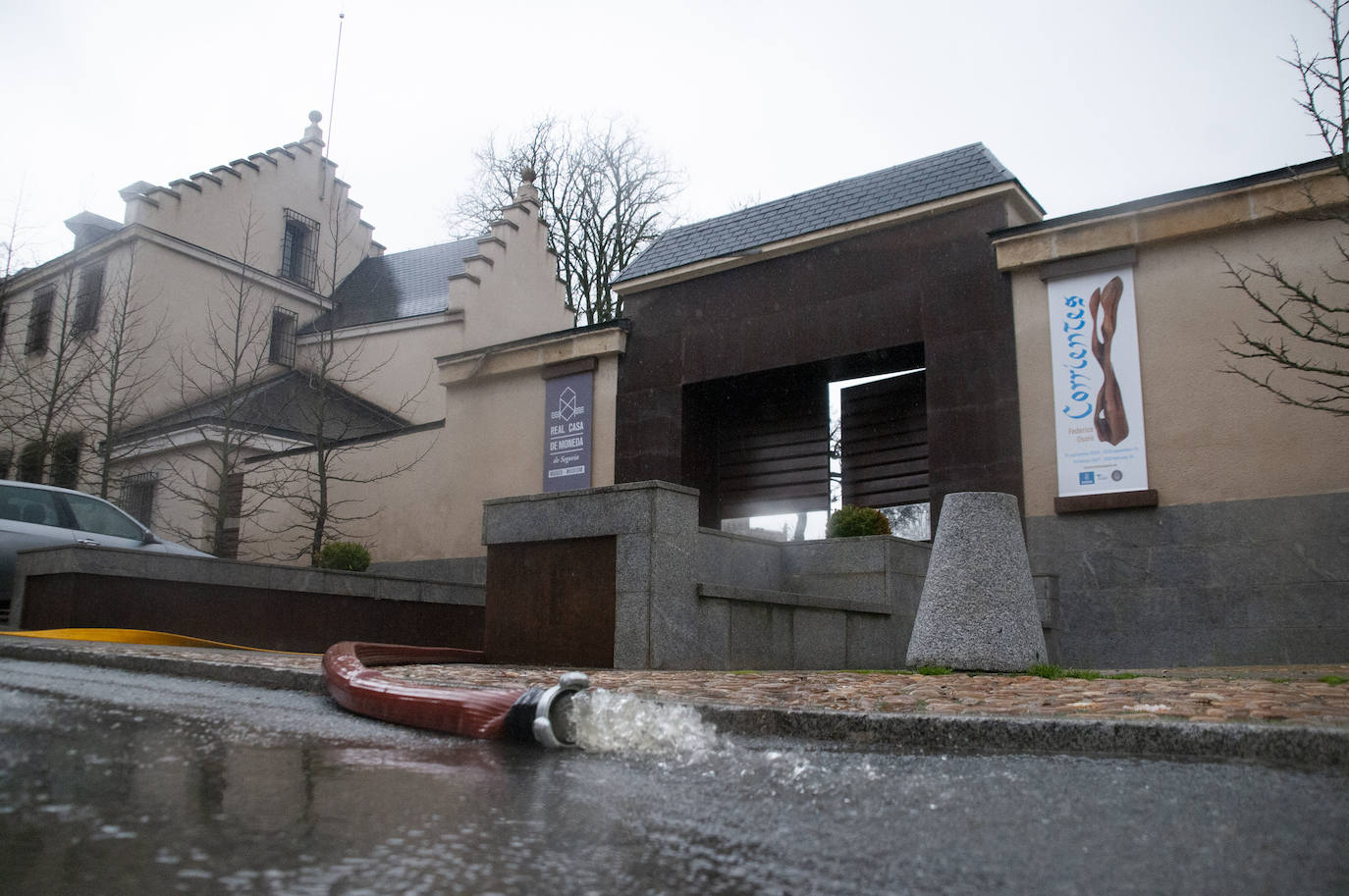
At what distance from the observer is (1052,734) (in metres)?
4.43

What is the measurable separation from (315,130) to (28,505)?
22.5m

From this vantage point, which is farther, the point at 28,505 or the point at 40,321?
the point at 40,321

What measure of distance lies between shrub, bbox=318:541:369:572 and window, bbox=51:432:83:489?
968 cm

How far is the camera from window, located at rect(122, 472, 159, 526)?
27125 mm

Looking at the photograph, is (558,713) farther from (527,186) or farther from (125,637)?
(527,186)

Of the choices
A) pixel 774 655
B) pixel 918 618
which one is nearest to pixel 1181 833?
pixel 918 618

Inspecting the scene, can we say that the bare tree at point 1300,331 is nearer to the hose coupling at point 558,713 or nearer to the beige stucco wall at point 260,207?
the hose coupling at point 558,713

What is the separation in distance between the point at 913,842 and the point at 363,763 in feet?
7.11

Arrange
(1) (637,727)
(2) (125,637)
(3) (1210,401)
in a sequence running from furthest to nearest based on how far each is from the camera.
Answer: (3) (1210,401), (2) (125,637), (1) (637,727)

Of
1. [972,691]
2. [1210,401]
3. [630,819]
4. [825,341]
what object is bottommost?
[630,819]

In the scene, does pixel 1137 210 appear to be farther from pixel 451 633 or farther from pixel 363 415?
pixel 363 415

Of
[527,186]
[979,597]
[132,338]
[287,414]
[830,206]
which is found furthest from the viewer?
[527,186]

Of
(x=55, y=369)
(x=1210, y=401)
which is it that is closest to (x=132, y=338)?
(x=55, y=369)

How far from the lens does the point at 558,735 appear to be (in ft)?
16.0
